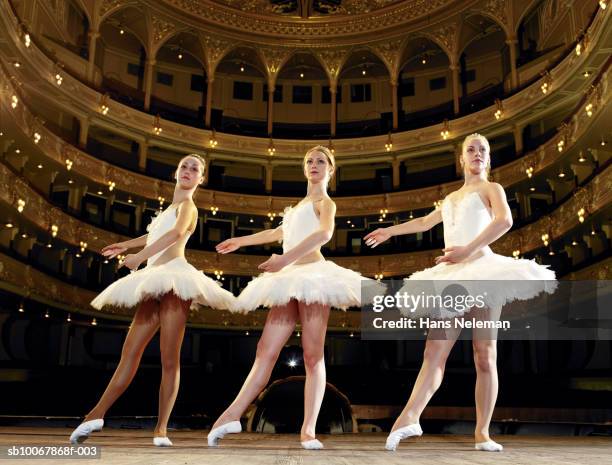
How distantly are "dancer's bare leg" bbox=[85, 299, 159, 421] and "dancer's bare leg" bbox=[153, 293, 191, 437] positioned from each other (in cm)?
10

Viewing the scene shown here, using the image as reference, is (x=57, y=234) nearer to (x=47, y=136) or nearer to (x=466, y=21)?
(x=47, y=136)

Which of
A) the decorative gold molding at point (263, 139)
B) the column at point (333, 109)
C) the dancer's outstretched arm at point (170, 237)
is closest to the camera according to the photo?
the dancer's outstretched arm at point (170, 237)

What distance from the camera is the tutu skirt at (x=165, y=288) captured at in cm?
481

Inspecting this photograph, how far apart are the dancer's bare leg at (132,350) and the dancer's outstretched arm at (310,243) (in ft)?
3.60

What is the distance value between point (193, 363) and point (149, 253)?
2496 cm

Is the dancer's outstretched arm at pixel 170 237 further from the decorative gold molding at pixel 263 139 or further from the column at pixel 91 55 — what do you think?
the column at pixel 91 55

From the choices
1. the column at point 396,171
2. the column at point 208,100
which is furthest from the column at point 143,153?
the column at point 396,171

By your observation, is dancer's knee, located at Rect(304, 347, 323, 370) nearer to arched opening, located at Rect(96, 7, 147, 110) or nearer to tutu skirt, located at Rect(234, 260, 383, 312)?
tutu skirt, located at Rect(234, 260, 383, 312)

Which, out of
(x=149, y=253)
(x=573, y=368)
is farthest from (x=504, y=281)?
(x=573, y=368)

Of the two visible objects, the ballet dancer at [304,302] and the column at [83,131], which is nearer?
the ballet dancer at [304,302]

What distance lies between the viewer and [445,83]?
107 feet

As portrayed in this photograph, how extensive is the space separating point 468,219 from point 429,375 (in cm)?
134

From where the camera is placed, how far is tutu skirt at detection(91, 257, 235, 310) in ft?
15.8

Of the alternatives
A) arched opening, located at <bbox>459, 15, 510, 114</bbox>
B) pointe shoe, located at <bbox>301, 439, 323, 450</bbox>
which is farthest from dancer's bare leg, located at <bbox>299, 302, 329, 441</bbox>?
arched opening, located at <bbox>459, 15, 510, 114</bbox>
